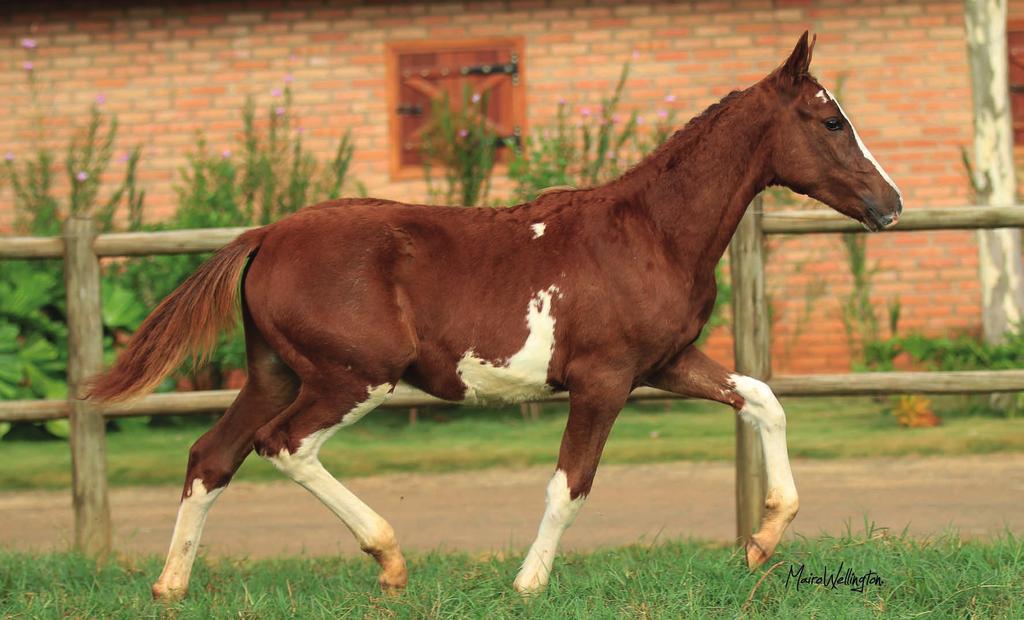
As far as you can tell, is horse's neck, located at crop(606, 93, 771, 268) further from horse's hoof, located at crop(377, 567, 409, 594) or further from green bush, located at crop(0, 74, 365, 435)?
green bush, located at crop(0, 74, 365, 435)

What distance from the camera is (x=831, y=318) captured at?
35.2ft

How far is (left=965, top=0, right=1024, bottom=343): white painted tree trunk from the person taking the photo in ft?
30.4

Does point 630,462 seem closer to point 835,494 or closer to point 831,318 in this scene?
point 835,494

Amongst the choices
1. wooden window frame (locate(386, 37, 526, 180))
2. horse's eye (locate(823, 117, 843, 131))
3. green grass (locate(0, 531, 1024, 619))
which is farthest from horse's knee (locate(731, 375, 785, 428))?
wooden window frame (locate(386, 37, 526, 180))

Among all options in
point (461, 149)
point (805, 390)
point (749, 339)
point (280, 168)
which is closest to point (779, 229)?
point (749, 339)

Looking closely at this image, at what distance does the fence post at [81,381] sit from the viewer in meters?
5.70

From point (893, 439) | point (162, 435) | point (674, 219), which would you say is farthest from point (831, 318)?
point (674, 219)

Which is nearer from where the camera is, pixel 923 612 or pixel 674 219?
pixel 923 612

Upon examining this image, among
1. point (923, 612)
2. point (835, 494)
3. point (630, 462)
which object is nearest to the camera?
point (923, 612)

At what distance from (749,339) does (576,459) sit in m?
1.54

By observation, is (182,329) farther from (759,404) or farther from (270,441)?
(759,404)

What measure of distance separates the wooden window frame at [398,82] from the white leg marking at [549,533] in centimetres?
696

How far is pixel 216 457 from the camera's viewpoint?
4477 millimetres

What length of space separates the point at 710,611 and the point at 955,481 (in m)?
3.45
